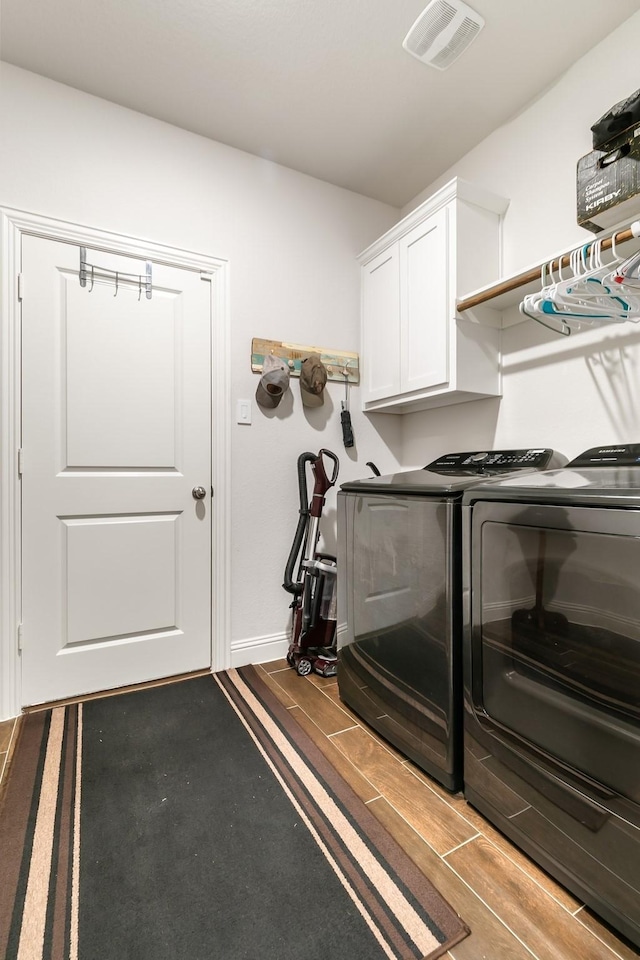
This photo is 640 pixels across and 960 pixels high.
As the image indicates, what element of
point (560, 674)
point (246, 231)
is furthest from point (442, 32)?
point (560, 674)

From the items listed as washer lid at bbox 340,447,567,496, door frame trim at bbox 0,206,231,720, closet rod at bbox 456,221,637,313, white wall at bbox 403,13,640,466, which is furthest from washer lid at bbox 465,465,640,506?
door frame trim at bbox 0,206,231,720

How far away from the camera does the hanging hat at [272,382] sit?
7.26ft

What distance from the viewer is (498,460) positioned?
189 cm

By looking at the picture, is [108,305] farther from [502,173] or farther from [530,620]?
[530,620]

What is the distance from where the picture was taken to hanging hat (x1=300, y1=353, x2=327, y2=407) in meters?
2.35

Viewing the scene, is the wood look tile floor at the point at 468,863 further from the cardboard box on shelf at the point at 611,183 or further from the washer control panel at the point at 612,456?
the cardboard box on shelf at the point at 611,183

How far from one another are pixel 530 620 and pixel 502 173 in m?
2.10

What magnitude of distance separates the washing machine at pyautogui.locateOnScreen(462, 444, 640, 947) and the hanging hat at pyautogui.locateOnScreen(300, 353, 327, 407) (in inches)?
51.6

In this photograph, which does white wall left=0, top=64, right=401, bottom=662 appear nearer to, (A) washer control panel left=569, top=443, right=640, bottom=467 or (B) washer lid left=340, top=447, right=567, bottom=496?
(B) washer lid left=340, top=447, right=567, bottom=496

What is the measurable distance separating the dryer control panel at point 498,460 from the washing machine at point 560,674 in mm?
466

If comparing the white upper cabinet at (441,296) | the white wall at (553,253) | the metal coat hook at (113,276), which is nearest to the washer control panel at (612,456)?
the white wall at (553,253)

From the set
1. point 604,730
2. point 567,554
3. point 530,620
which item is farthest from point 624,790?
point 567,554

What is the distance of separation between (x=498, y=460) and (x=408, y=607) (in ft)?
2.71

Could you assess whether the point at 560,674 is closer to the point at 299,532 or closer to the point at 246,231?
the point at 299,532
